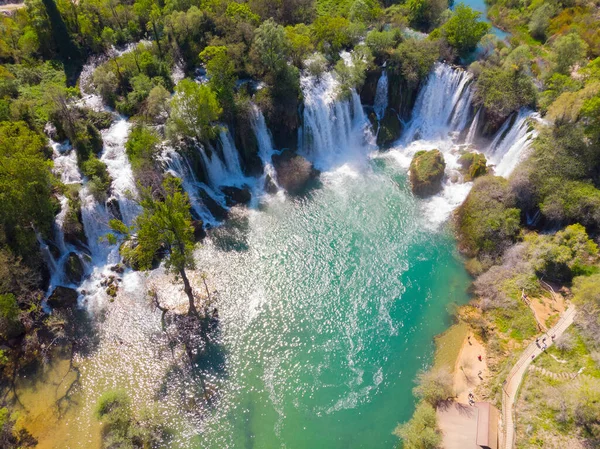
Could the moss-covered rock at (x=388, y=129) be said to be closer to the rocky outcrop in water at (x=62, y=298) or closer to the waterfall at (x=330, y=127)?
the waterfall at (x=330, y=127)

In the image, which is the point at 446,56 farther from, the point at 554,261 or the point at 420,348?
the point at 420,348

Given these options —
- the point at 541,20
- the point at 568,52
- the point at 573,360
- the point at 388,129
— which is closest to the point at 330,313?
the point at 573,360

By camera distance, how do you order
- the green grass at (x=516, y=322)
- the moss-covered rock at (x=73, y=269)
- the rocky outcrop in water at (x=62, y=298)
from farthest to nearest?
the moss-covered rock at (x=73, y=269)
the rocky outcrop in water at (x=62, y=298)
the green grass at (x=516, y=322)

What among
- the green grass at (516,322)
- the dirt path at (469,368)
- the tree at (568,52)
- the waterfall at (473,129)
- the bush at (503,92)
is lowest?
the dirt path at (469,368)

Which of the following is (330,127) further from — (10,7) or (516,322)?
(10,7)

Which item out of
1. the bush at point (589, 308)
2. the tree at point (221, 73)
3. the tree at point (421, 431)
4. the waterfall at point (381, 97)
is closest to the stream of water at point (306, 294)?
the waterfall at point (381, 97)

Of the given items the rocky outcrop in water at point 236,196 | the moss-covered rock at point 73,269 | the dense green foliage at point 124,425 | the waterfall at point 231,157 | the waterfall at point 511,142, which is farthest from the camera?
the waterfall at point 231,157

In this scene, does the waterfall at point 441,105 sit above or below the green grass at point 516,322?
above

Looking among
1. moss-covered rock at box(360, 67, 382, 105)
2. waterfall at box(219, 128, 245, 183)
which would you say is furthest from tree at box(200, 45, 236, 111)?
moss-covered rock at box(360, 67, 382, 105)
